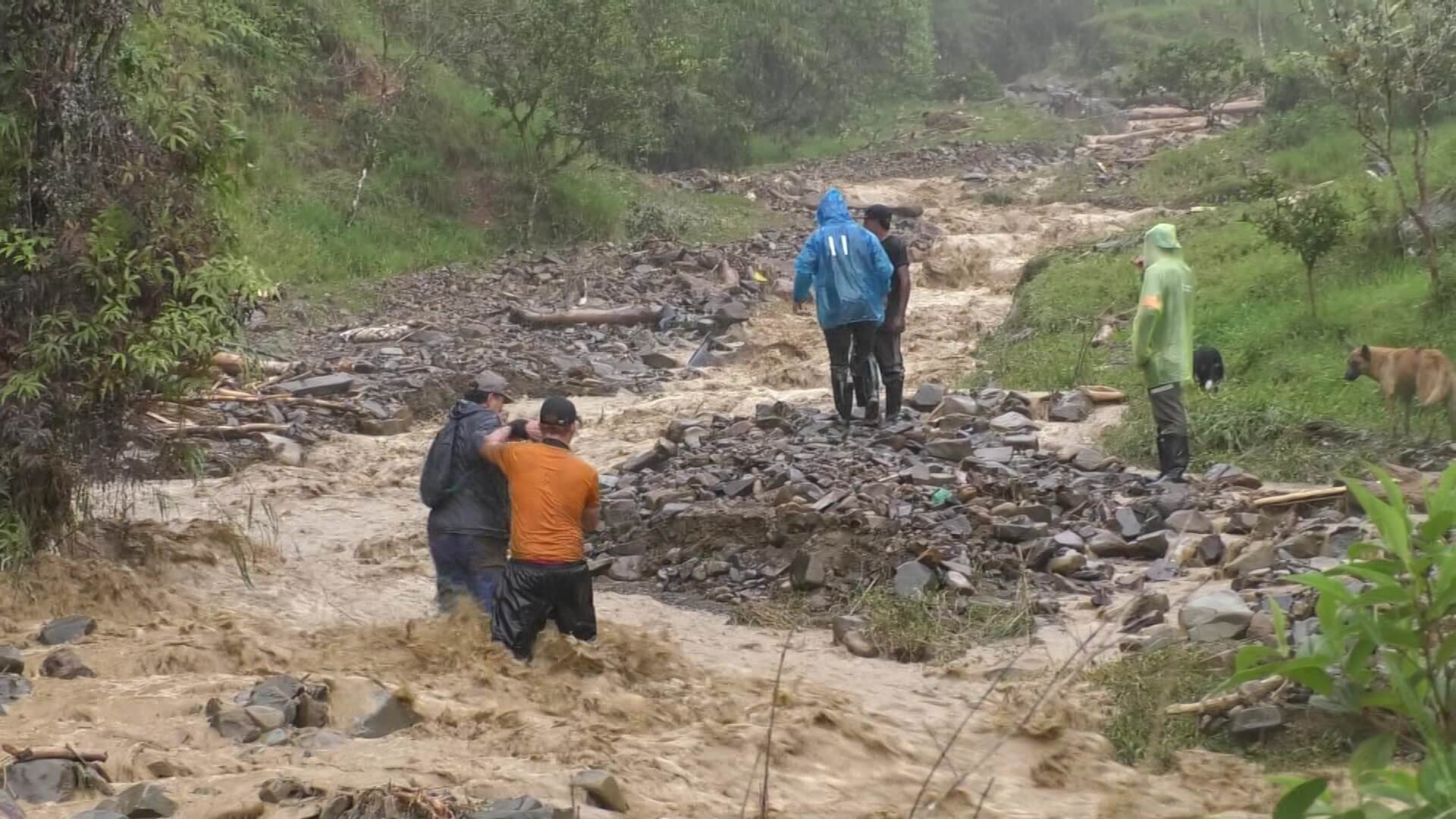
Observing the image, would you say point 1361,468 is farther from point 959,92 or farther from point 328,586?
point 959,92

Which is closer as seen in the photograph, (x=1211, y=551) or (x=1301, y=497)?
(x=1211, y=551)

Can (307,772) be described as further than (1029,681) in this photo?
No

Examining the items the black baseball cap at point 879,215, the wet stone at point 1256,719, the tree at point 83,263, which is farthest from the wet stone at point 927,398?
the wet stone at point 1256,719

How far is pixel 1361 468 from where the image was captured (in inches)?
351

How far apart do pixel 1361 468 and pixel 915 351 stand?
7031 mm

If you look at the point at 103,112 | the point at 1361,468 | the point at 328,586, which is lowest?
the point at 328,586

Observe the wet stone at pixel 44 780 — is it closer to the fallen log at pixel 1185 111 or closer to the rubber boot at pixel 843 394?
the rubber boot at pixel 843 394

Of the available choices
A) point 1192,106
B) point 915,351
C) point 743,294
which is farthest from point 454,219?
point 1192,106

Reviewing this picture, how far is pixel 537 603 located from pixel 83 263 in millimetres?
3039

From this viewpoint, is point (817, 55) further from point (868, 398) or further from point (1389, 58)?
point (868, 398)

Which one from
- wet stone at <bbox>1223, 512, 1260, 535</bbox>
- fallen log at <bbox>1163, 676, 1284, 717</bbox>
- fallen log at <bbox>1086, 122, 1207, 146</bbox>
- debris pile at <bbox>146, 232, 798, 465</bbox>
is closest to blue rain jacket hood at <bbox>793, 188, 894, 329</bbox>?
wet stone at <bbox>1223, 512, 1260, 535</bbox>

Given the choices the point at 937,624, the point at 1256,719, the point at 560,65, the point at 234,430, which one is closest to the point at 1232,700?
the point at 1256,719

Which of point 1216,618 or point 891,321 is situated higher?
point 891,321

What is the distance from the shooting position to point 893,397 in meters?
10.8
